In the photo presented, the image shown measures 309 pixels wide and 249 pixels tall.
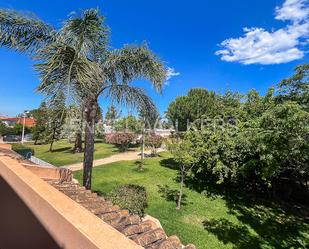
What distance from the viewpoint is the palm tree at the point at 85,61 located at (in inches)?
255

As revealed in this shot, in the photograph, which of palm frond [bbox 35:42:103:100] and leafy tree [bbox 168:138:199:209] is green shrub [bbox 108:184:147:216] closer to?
leafy tree [bbox 168:138:199:209]

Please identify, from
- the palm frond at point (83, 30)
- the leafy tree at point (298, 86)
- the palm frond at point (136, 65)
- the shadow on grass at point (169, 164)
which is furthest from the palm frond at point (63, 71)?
the shadow on grass at point (169, 164)

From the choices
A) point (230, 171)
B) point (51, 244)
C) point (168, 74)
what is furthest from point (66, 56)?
point (230, 171)

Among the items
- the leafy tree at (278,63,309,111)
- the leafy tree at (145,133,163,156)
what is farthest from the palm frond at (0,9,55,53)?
the leafy tree at (145,133,163,156)

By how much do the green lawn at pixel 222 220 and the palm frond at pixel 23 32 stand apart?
7.27 m

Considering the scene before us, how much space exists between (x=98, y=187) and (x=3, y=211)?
9552 mm

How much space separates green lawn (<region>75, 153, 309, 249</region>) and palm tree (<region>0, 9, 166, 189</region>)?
3.73m

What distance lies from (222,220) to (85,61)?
A: 7.84 metres

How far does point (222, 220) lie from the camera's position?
9742 millimetres

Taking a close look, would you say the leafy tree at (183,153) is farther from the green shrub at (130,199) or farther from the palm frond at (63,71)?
the palm frond at (63,71)

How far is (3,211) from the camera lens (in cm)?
336

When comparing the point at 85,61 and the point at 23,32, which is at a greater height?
the point at 23,32

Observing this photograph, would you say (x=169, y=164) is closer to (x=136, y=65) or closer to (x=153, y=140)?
(x=153, y=140)

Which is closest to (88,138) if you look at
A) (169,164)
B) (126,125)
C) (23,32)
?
(23,32)
